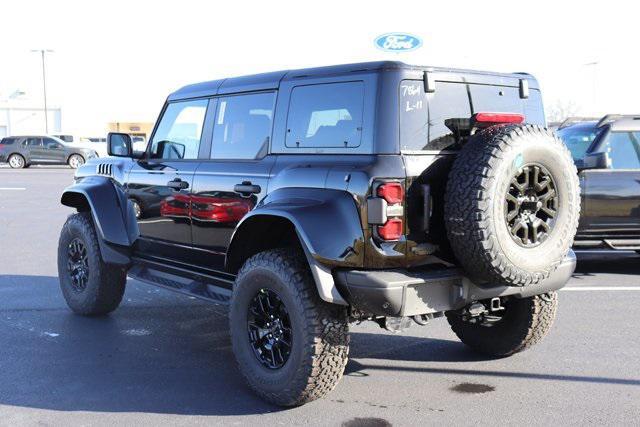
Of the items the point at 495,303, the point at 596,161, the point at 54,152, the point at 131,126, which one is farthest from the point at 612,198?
the point at 131,126

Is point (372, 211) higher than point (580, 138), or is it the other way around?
point (580, 138)

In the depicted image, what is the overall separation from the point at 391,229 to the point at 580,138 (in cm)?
549

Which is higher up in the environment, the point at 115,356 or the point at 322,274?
the point at 322,274

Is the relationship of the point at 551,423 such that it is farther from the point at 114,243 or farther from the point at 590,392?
the point at 114,243

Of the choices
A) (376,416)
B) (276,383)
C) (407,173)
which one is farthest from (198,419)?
(407,173)

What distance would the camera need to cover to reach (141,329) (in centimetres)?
599

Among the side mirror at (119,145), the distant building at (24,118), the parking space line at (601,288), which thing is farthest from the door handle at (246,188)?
the distant building at (24,118)

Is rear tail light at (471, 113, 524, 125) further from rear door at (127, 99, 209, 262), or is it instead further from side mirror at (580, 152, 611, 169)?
side mirror at (580, 152, 611, 169)

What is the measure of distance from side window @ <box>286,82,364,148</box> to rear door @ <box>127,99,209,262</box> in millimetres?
1058

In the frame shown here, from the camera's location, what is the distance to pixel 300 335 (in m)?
3.99

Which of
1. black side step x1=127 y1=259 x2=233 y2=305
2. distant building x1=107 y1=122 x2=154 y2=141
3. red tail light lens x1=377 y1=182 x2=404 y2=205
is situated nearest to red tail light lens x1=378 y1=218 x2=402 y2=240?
red tail light lens x1=377 y1=182 x2=404 y2=205

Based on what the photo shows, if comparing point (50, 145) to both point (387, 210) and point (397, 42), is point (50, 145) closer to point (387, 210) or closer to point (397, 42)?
point (397, 42)

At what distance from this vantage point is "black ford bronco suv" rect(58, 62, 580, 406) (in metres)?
3.82

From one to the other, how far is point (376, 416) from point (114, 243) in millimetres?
2933
